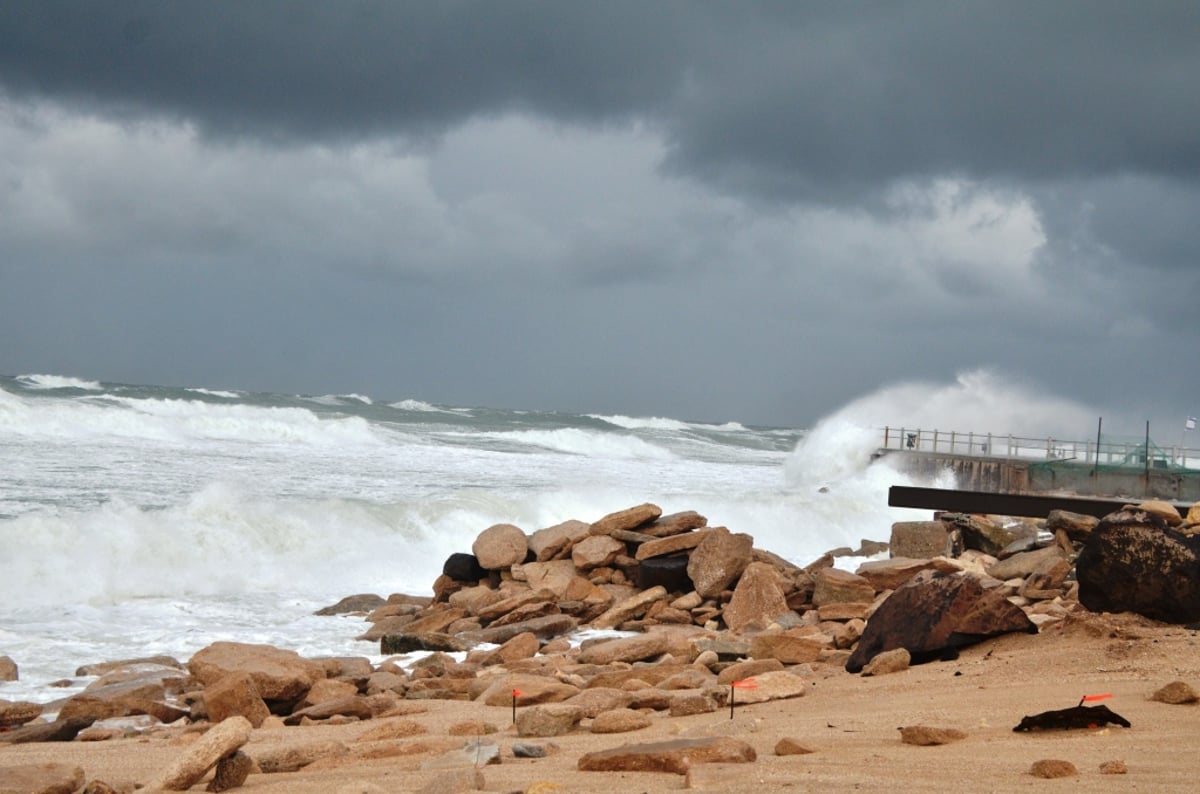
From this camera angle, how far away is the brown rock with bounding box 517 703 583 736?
248 inches

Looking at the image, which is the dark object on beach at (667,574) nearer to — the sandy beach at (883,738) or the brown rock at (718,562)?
the brown rock at (718,562)

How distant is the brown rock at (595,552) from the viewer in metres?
14.7

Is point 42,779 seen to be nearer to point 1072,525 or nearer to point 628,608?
point 628,608

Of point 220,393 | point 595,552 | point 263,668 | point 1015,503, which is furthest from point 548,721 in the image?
point 220,393

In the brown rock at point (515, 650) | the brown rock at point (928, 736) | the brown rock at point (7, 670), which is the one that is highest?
the brown rock at point (928, 736)

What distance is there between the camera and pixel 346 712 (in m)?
7.92

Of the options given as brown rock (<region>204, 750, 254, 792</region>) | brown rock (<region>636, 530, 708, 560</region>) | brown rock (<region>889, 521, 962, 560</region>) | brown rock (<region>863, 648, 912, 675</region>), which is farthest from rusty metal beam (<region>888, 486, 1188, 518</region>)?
brown rock (<region>204, 750, 254, 792</region>)

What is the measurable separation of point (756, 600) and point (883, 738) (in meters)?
7.83

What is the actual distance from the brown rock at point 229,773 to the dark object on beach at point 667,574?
9.40 m

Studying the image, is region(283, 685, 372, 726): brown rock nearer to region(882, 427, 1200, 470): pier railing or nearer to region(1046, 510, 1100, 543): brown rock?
region(1046, 510, 1100, 543): brown rock

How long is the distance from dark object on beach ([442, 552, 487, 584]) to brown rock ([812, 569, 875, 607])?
4.70 m

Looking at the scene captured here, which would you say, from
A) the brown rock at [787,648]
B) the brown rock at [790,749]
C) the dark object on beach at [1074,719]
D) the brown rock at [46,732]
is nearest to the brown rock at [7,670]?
the brown rock at [46,732]

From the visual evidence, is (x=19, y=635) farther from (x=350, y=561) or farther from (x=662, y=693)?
(x=662, y=693)

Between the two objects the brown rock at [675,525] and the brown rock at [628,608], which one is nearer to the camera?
the brown rock at [628,608]
